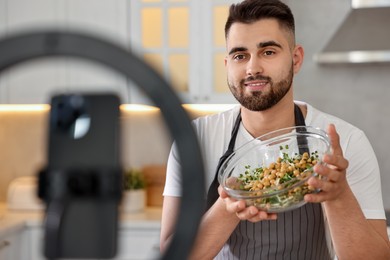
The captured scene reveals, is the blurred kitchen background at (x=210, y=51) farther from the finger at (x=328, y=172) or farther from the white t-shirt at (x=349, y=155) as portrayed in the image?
the finger at (x=328, y=172)

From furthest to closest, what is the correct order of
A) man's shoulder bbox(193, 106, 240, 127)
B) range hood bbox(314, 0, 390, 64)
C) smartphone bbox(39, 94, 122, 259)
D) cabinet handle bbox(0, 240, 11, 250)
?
range hood bbox(314, 0, 390, 64) < cabinet handle bbox(0, 240, 11, 250) < man's shoulder bbox(193, 106, 240, 127) < smartphone bbox(39, 94, 122, 259)

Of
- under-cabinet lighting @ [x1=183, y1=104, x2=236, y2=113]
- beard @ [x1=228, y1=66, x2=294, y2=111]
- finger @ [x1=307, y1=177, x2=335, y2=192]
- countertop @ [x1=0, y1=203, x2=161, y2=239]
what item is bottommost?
countertop @ [x1=0, y1=203, x2=161, y2=239]

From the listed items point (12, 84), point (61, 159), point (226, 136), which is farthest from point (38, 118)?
point (61, 159)

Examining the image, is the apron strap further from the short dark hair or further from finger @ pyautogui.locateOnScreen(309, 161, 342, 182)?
finger @ pyautogui.locateOnScreen(309, 161, 342, 182)

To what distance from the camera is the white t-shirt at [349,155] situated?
1.38 metres

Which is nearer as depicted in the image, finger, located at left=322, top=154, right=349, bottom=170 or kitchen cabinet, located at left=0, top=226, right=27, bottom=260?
finger, located at left=322, top=154, right=349, bottom=170

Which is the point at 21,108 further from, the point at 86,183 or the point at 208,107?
the point at 86,183

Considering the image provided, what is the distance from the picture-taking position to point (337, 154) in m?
1.00

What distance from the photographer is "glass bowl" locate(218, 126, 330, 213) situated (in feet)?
3.13

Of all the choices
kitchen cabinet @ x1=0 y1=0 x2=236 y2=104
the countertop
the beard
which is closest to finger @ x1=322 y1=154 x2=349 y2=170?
the beard

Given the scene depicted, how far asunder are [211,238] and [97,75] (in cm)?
182

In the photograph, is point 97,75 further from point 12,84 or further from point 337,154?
point 337,154

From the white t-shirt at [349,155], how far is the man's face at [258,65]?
16cm

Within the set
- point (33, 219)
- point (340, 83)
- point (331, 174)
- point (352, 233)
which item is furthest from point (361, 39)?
point (331, 174)
